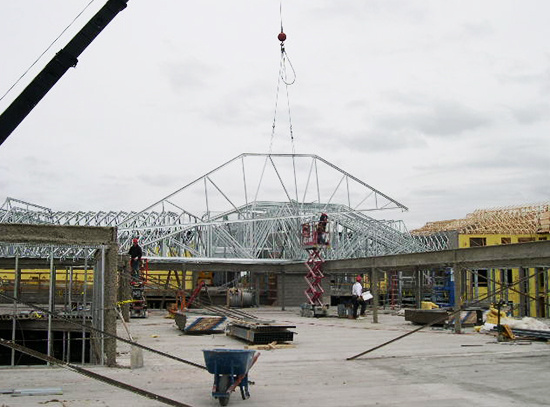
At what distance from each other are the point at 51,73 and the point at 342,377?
1146 cm

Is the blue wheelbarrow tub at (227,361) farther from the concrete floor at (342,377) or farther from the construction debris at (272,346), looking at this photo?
the construction debris at (272,346)

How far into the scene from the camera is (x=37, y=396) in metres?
10.3

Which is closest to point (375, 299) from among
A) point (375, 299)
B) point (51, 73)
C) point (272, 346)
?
point (375, 299)

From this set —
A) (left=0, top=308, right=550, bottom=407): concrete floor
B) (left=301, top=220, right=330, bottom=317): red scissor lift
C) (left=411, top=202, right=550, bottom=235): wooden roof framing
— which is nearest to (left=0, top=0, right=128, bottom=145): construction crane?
(left=0, top=308, right=550, bottom=407): concrete floor

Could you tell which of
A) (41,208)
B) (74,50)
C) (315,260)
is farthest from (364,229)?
(74,50)

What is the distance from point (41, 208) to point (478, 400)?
48.3 meters

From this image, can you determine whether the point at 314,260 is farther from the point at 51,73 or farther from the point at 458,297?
the point at 51,73

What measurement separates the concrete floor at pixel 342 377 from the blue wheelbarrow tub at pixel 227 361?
609 millimetres

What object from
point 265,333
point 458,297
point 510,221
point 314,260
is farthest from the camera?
point 510,221

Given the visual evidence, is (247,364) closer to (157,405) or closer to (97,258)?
(157,405)

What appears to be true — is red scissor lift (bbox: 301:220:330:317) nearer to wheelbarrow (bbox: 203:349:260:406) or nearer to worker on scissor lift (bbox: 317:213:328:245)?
worker on scissor lift (bbox: 317:213:328:245)

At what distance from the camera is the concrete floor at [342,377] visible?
33.7 ft

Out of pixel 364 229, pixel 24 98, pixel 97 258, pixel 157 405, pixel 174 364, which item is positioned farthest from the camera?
pixel 364 229

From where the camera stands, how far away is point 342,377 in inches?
500
